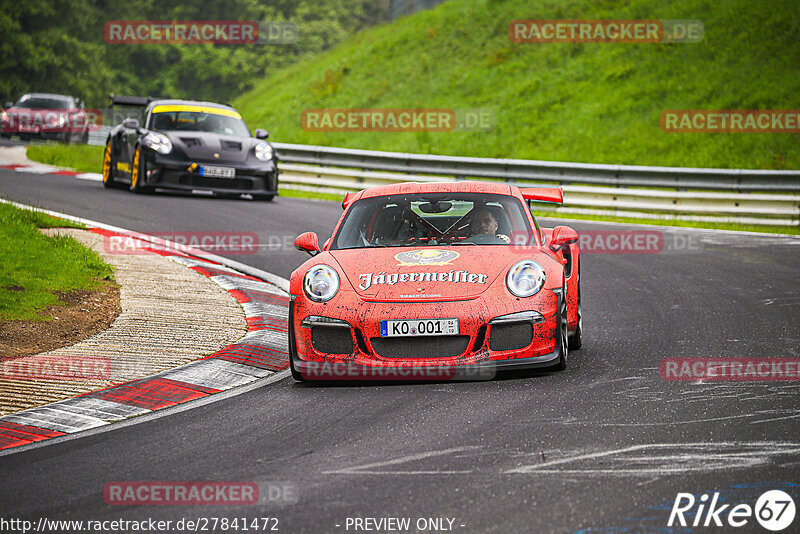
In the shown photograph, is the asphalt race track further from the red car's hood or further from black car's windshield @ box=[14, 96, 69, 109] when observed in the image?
black car's windshield @ box=[14, 96, 69, 109]

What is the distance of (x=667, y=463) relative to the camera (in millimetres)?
4859

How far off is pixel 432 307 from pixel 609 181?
13420 millimetres

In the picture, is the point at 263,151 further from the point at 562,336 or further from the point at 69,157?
the point at 562,336

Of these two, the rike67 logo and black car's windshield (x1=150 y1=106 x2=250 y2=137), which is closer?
the rike67 logo

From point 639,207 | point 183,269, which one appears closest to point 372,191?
point 183,269

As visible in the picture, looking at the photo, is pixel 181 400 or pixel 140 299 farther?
pixel 140 299

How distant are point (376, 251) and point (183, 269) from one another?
13.9 feet

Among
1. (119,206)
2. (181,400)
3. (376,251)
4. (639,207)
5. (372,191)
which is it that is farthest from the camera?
(639,207)

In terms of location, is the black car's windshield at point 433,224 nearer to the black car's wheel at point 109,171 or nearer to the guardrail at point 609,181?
the guardrail at point 609,181

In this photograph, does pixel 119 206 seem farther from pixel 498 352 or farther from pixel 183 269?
pixel 498 352

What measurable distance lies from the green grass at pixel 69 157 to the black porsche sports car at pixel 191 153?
5.02 m

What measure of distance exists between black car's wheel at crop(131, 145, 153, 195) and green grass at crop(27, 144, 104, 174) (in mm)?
5273

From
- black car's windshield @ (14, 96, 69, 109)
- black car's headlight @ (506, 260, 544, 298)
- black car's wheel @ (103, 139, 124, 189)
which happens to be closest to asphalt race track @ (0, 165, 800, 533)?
black car's headlight @ (506, 260, 544, 298)

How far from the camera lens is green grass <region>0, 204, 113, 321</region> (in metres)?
8.73
